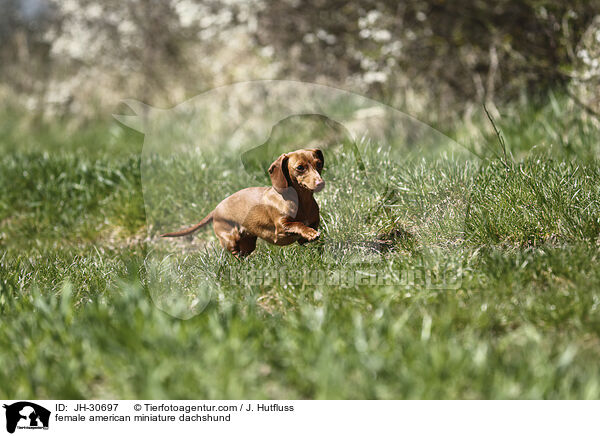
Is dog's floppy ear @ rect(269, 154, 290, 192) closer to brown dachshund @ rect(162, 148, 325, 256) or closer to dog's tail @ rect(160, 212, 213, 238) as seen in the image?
brown dachshund @ rect(162, 148, 325, 256)

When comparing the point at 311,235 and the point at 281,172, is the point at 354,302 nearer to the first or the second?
the point at 311,235

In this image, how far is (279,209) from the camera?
2.24 meters

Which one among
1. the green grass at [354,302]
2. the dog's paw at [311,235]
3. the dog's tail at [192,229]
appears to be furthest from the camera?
the dog's tail at [192,229]

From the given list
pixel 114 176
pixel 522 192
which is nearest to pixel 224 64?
pixel 114 176

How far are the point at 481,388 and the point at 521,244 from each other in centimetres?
122

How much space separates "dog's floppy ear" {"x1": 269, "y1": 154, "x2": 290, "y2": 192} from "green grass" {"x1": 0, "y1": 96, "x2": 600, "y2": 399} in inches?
13.9
